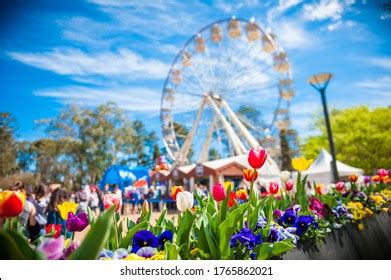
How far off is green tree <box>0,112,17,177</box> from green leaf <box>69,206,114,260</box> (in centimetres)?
174

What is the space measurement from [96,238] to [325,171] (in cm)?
1647

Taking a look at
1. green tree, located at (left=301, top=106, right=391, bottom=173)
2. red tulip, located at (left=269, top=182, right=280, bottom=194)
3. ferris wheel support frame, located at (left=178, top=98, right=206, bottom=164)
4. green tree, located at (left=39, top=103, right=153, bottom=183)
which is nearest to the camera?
Answer: red tulip, located at (left=269, top=182, right=280, bottom=194)

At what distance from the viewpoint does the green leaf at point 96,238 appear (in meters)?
0.90

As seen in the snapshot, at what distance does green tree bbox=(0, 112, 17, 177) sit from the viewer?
8.18ft

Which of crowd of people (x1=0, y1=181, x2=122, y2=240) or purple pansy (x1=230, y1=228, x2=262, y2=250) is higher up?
purple pansy (x1=230, y1=228, x2=262, y2=250)

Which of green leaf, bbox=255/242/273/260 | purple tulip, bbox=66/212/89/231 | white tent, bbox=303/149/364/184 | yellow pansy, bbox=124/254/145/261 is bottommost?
white tent, bbox=303/149/364/184

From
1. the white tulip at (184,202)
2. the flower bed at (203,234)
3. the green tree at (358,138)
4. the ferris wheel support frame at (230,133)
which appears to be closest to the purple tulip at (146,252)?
the flower bed at (203,234)

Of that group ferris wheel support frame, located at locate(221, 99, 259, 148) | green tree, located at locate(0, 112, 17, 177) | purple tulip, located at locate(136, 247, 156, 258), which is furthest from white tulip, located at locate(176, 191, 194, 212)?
ferris wheel support frame, located at locate(221, 99, 259, 148)

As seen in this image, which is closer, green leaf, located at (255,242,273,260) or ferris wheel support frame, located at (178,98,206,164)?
green leaf, located at (255,242,273,260)

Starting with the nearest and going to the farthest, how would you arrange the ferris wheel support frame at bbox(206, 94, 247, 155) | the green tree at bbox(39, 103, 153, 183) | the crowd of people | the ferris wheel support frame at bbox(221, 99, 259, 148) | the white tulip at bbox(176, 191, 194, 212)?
the white tulip at bbox(176, 191, 194, 212) < the crowd of people < the green tree at bbox(39, 103, 153, 183) < the ferris wheel support frame at bbox(221, 99, 259, 148) < the ferris wheel support frame at bbox(206, 94, 247, 155)

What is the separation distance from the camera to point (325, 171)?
16.3 m

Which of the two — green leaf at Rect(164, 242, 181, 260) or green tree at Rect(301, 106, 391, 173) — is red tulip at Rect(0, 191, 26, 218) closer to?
green leaf at Rect(164, 242, 181, 260)

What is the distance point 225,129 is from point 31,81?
14.5m
